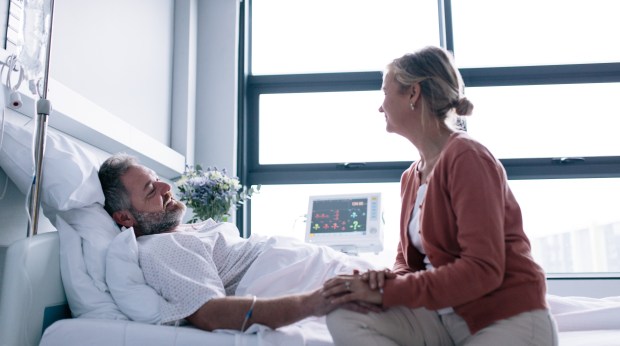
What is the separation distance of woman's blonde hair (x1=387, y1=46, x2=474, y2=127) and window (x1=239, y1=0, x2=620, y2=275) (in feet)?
6.65

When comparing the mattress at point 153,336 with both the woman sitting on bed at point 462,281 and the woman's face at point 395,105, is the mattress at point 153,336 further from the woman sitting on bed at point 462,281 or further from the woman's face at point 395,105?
the woman's face at point 395,105

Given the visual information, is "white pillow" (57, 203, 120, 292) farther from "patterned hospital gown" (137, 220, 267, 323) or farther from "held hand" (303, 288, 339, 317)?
"held hand" (303, 288, 339, 317)

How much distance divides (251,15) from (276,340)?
3.03m

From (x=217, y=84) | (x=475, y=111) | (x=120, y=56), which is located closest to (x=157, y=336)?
(x=120, y=56)

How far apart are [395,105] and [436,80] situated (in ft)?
0.46

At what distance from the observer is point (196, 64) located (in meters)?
3.83

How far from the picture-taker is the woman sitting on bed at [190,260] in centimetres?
157

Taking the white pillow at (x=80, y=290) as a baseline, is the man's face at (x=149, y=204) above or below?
above

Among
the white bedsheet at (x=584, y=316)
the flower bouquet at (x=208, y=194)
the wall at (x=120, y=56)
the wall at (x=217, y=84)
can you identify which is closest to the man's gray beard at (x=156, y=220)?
the wall at (x=120, y=56)

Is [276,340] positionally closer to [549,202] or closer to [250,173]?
[250,173]

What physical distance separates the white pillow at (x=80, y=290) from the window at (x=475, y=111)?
206cm

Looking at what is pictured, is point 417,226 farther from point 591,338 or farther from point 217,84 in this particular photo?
point 217,84

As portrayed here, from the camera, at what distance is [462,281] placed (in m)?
1.32

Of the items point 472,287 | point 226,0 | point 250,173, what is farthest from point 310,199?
point 472,287
